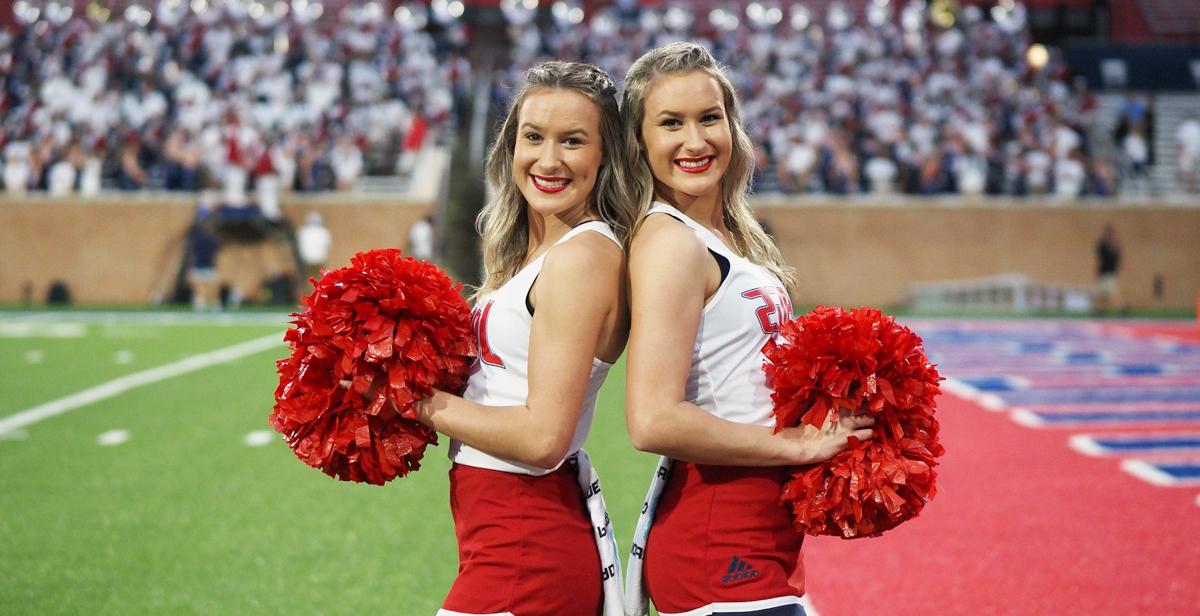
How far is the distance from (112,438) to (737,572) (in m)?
6.02

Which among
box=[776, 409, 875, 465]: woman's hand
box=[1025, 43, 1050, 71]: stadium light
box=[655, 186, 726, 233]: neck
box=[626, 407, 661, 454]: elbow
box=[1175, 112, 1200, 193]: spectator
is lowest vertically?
box=[1175, 112, 1200, 193]: spectator

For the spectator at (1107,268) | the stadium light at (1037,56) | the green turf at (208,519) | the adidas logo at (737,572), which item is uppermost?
the stadium light at (1037,56)

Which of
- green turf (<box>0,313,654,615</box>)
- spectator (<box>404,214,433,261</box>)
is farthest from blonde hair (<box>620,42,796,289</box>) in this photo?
spectator (<box>404,214,433,261</box>)

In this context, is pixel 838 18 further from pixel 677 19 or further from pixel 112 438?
pixel 112 438

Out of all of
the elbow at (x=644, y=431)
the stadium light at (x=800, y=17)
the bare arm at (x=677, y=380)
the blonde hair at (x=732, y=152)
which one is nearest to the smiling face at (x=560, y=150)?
the blonde hair at (x=732, y=152)

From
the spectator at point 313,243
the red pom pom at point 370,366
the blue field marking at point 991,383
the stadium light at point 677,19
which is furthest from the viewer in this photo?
the stadium light at point 677,19

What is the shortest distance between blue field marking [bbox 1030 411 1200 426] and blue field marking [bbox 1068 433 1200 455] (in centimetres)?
50

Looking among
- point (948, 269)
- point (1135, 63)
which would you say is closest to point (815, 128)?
point (948, 269)

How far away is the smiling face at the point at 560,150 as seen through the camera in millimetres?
2189

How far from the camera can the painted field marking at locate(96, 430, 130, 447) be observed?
693 cm

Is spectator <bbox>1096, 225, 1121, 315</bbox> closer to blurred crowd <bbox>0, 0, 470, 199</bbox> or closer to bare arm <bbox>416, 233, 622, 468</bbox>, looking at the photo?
blurred crowd <bbox>0, 0, 470, 199</bbox>

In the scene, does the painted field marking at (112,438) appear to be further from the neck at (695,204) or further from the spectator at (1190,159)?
the spectator at (1190,159)

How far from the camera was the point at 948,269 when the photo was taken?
19219mm

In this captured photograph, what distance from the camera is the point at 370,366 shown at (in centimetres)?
210
